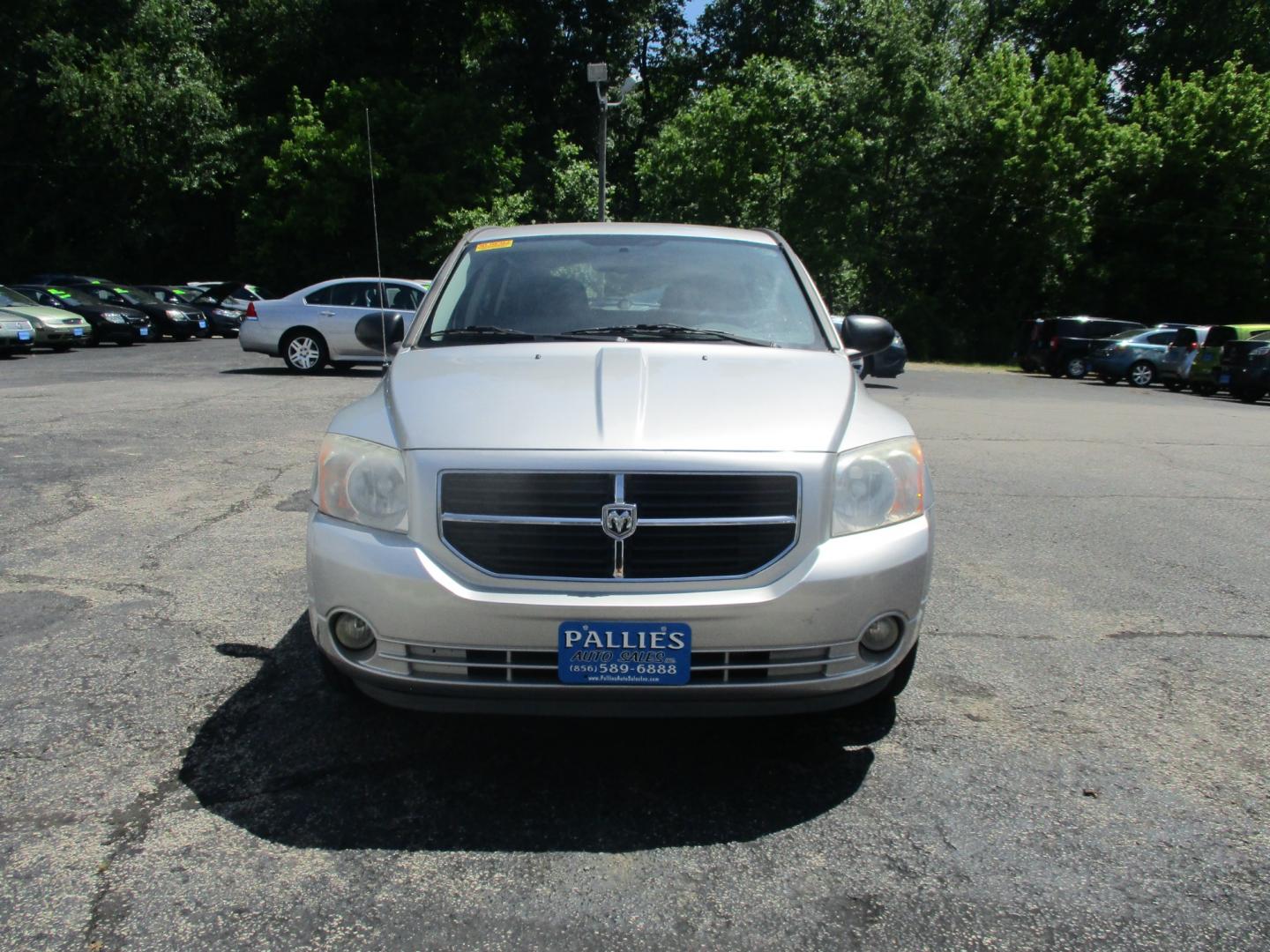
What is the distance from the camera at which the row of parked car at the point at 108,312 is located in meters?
22.3

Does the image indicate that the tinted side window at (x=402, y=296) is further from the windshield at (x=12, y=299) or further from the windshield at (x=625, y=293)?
the windshield at (x=625, y=293)

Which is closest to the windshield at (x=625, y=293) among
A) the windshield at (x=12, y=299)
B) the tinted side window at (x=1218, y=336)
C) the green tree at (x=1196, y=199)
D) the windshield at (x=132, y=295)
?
the windshield at (x=12, y=299)

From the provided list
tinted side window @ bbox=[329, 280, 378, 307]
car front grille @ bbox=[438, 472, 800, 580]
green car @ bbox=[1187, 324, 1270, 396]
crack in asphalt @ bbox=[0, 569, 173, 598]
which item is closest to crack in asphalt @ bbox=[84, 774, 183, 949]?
car front grille @ bbox=[438, 472, 800, 580]

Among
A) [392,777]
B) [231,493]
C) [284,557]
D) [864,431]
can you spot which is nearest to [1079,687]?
[864,431]

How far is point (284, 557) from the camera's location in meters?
5.77

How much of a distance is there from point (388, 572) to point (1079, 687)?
8.60ft

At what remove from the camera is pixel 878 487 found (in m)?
3.18

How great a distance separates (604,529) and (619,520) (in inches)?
1.9

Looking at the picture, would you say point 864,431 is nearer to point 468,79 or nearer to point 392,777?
point 392,777

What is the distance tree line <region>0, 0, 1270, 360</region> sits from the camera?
35.3m

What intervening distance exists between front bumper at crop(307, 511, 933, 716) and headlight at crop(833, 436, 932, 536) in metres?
0.09

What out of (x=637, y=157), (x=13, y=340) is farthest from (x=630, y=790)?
(x=637, y=157)

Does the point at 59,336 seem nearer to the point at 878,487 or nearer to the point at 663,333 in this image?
the point at 663,333

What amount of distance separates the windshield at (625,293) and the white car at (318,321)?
13.3 meters
